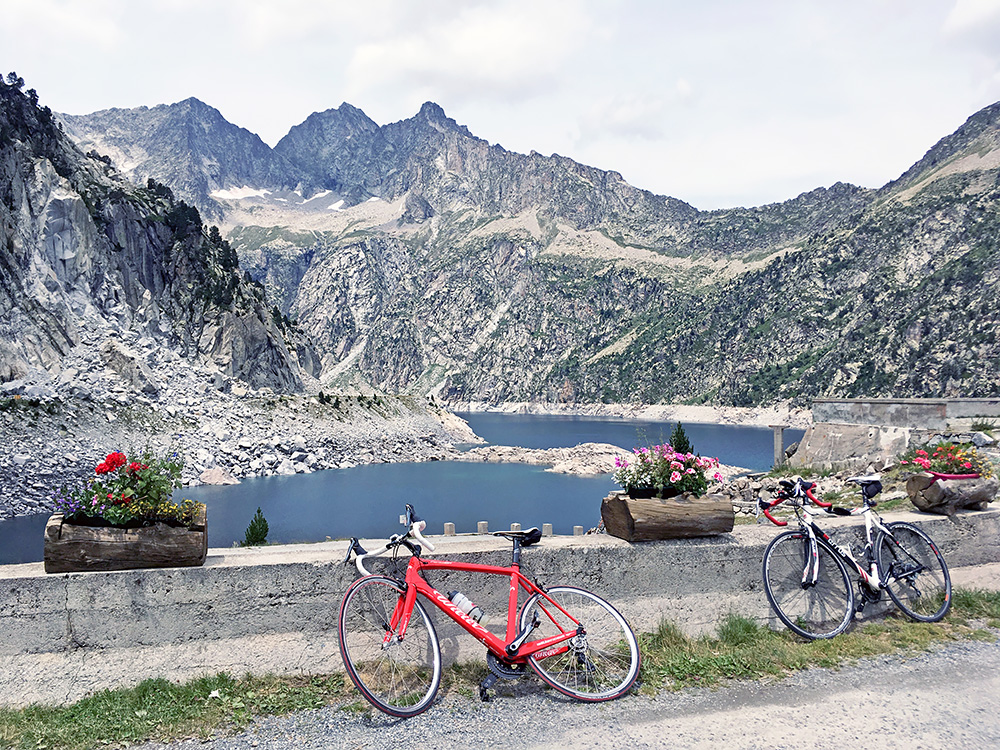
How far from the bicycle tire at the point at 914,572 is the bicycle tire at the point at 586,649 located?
→ 12.0ft

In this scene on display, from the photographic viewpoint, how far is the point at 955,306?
446 feet

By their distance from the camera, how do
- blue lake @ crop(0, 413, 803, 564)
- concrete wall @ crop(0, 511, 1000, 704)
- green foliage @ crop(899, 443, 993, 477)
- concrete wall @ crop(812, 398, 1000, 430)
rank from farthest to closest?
blue lake @ crop(0, 413, 803, 564) → concrete wall @ crop(812, 398, 1000, 430) → green foliage @ crop(899, 443, 993, 477) → concrete wall @ crop(0, 511, 1000, 704)

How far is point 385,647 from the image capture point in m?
5.57

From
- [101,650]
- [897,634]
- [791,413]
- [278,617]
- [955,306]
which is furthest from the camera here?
[791,413]

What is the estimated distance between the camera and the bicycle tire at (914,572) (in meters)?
7.43

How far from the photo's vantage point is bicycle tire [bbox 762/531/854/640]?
699 centimetres

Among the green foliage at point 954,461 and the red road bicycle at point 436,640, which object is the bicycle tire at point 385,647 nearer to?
the red road bicycle at point 436,640

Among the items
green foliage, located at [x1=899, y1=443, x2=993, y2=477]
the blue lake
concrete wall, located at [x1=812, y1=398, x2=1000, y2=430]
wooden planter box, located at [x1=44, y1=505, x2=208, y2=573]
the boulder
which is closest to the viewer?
wooden planter box, located at [x1=44, y1=505, x2=208, y2=573]

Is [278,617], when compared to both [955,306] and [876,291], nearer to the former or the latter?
[955,306]

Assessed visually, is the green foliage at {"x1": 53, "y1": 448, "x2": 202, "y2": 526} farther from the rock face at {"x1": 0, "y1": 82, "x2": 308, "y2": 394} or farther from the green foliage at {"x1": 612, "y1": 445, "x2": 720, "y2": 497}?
the rock face at {"x1": 0, "y1": 82, "x2": 308, "y2": 394}

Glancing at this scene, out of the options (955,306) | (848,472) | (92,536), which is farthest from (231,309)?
(955,306)

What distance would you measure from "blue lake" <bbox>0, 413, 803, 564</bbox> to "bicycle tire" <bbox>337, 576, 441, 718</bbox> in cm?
3180

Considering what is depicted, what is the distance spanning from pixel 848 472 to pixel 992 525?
1549 cm

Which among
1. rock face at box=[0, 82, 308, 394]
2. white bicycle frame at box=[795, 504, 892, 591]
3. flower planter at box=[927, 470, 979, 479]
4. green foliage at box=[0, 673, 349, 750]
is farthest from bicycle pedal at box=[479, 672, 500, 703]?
rock face at box=[0, 82, 308, 394]
